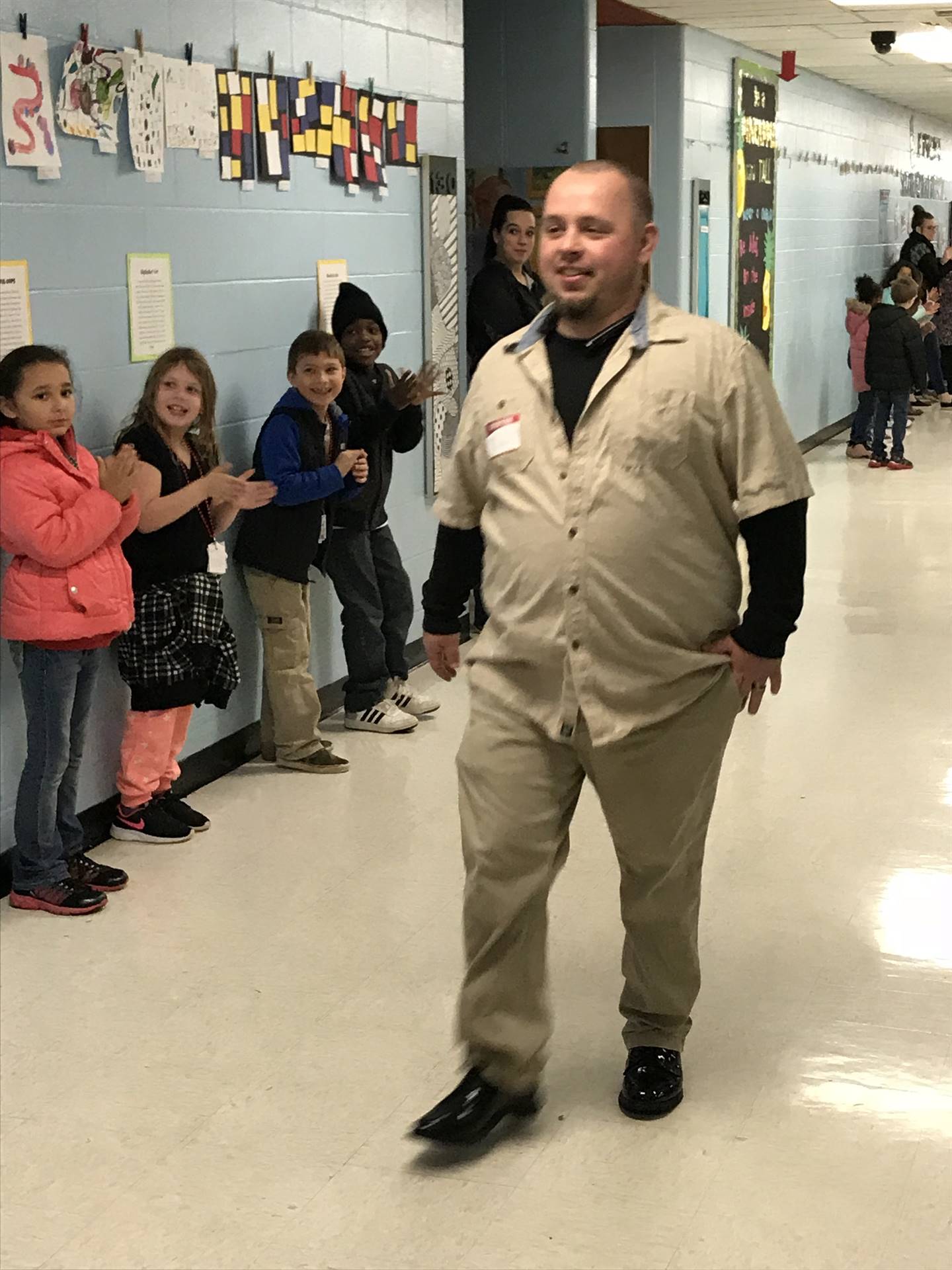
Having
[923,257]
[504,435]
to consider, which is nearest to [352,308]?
[504,435]

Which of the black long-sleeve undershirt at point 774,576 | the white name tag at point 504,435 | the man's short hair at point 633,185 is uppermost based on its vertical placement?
the man's short hair at point 633,185

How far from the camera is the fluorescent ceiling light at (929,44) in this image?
9657mm

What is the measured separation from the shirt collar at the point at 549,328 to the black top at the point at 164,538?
5.48 feet

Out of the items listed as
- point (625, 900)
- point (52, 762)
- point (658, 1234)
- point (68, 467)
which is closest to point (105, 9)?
point (68, 467)

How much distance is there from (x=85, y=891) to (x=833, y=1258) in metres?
2.01

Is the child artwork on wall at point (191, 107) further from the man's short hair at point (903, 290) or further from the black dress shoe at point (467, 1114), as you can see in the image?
the man's short hair at point (903, 290)

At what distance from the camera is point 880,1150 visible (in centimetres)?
274

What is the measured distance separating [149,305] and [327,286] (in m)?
1.09

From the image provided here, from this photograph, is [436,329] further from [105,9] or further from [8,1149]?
[8,1149]

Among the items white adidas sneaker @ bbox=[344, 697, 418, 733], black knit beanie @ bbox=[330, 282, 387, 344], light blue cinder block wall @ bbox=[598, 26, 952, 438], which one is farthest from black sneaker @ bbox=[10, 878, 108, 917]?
light blue cinder block wall @ bbox=[598, 26, 952, 438]

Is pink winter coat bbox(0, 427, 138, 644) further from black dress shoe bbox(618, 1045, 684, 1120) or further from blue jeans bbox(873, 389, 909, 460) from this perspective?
blue jeans bbox(873, 389, 909, 460)

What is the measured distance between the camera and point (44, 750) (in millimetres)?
3756

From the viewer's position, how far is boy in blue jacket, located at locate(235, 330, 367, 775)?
15.6 ft

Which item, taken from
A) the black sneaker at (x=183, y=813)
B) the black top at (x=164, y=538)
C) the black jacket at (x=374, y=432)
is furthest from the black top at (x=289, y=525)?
the black sneaker at (x=183, y=813)
